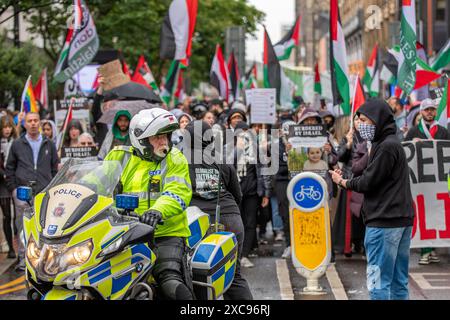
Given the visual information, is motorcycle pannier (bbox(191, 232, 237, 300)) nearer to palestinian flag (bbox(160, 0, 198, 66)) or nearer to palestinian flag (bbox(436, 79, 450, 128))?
palestinian flag (bbox(436, 79, 450, 128))

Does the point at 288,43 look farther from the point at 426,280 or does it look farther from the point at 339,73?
the point at 426,280

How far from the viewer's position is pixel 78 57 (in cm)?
1620

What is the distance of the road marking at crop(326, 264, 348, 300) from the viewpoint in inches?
405

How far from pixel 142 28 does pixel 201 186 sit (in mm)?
27311

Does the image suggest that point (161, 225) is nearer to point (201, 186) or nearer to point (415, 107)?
point (201, 186)

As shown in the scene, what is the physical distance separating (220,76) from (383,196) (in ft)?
46.3

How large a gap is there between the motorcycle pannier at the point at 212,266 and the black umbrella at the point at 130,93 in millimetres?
6120

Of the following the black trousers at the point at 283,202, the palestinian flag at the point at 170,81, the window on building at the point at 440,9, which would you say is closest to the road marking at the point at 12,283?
the black trousers at the point at 283,202

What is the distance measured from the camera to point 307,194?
1053 centimetres

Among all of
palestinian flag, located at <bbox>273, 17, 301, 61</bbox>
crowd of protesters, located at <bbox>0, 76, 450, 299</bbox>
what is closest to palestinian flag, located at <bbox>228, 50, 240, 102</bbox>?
palestinian flag, located at <bbox>273, 17, 301, 61</bbox>

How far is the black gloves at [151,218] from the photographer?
20.6 ft

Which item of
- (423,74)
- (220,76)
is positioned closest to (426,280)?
(423,74)

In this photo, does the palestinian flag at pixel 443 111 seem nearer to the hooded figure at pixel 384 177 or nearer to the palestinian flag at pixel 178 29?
the hooded figure at pixel 384 177
